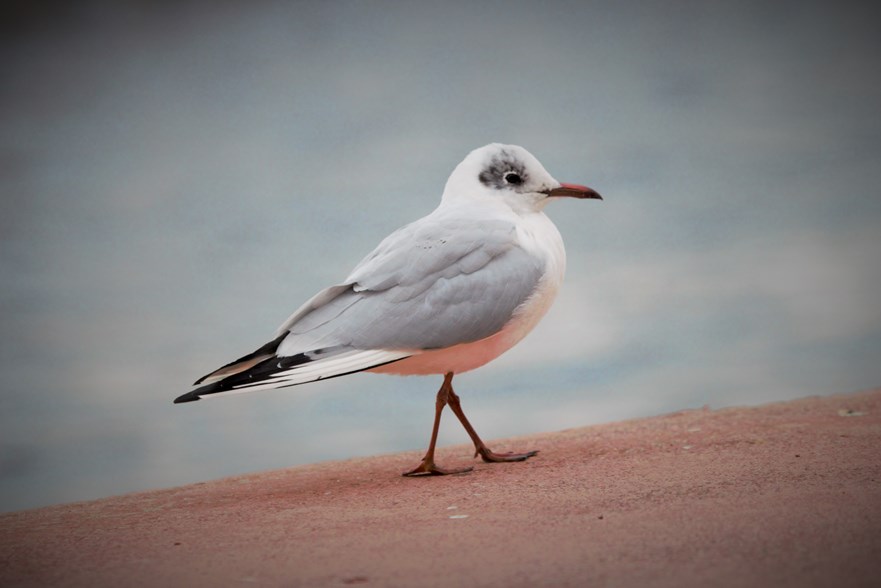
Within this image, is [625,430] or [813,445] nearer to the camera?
[813,445]

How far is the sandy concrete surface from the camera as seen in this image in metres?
2.77

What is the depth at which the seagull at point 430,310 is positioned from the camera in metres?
4.67

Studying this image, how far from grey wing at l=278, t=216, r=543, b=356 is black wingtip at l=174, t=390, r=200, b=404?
0.50 m

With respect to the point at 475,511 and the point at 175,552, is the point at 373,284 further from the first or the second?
the point at 175,552

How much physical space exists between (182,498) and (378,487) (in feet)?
3.90

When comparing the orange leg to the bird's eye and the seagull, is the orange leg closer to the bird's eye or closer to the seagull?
the seagull

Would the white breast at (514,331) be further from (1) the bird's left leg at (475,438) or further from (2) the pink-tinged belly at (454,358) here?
(1) the bird's left leg at (475,438)

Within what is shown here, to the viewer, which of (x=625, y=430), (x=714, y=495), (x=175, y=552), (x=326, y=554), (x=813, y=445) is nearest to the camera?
(x=326, y=554)

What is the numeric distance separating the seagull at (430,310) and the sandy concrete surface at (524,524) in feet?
2.09

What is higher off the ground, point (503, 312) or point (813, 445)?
point (503, 312)

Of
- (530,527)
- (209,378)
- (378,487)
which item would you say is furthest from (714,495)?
(209,378)

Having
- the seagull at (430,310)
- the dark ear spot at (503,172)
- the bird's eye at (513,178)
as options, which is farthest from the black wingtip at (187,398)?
the bird's eye at (513,178)

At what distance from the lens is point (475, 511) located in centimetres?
381

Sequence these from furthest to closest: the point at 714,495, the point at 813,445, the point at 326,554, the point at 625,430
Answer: the point at 625,430 < the point at 813,445 < the point at 714,495 < the point at 326,554
